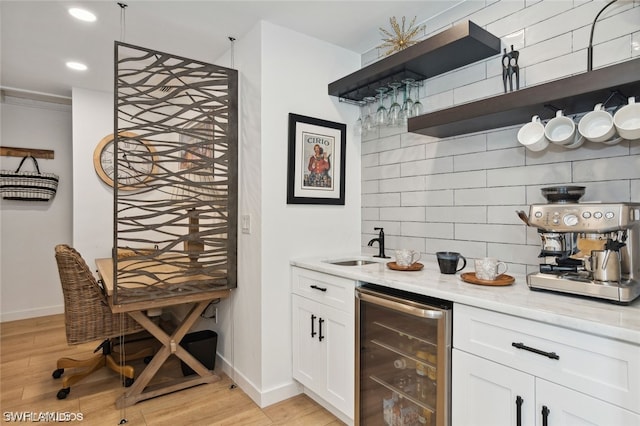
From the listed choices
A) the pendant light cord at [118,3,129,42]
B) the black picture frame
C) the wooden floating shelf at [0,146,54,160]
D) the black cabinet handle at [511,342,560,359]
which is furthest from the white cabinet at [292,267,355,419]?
the wooden floating shelf at [0,146,54,160]

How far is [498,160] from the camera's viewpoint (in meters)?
1.93

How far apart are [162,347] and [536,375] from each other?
7.54 ft

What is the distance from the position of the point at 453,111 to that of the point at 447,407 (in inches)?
53.8

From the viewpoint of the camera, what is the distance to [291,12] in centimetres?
221

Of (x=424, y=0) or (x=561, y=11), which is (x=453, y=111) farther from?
(x=424, y=0)

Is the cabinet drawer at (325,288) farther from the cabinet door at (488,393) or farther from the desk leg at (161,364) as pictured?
the desk leg at (161,364)

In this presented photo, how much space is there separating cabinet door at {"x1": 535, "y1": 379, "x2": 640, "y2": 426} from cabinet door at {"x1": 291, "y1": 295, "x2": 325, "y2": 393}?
1211 mm

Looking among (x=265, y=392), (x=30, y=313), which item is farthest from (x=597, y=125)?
(x=30, y=313)

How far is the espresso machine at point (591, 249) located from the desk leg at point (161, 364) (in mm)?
2167

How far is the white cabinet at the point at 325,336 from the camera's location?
75.8 inches

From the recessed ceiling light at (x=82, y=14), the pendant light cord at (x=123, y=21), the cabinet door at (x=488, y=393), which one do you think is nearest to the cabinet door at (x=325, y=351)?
the cabinet door at (x=488, y=393)

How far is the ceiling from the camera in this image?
85.0 inches

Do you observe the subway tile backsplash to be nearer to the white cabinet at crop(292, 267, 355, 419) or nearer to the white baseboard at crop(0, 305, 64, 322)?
the white cabinet at crop(292, 267, 355, 419)

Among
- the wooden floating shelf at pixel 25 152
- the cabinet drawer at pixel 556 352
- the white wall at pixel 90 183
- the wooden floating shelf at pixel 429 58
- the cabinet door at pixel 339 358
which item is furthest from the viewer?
the wooden floating shelf at pixel 25 152
